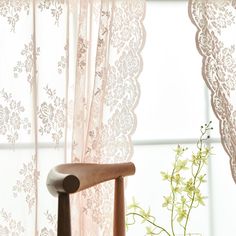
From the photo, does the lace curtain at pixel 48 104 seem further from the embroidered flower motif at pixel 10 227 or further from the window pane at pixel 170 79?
the window pane at pixel 170 79

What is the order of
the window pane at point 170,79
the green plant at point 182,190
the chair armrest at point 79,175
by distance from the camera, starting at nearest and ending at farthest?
1. the chair armrest at point 79,175
2. the green plant at point 182,190
3. the window pane at point 170,79

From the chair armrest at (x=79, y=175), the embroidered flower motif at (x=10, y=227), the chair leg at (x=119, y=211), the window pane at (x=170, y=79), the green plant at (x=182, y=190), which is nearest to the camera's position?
the chair armrest at (x=79, y=175)

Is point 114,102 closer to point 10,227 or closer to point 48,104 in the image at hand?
point 48,104

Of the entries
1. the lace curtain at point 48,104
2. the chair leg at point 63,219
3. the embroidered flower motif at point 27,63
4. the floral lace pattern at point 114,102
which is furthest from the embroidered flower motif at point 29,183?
the chair leg at point 63,219

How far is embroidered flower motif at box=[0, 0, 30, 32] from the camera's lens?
4.99ft

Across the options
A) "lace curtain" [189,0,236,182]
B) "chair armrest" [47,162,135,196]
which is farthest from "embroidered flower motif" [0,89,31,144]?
"lace curtain" [189,0,236,182]

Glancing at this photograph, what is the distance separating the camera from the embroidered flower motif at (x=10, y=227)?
4.97ft

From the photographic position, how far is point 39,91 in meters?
1.53

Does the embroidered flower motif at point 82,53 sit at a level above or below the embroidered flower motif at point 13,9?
below

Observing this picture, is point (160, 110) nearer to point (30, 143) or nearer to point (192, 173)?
point (192, 173)

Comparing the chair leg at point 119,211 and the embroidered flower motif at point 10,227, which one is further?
the embroidered flower motif at point 10,227

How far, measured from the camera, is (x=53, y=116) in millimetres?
1520

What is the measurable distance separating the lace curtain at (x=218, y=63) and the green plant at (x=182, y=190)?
16 cm

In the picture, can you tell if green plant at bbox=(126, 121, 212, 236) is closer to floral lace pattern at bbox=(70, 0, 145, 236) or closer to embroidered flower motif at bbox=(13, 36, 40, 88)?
floral lace pattern at bbox=(70, 0, 145, 236)
